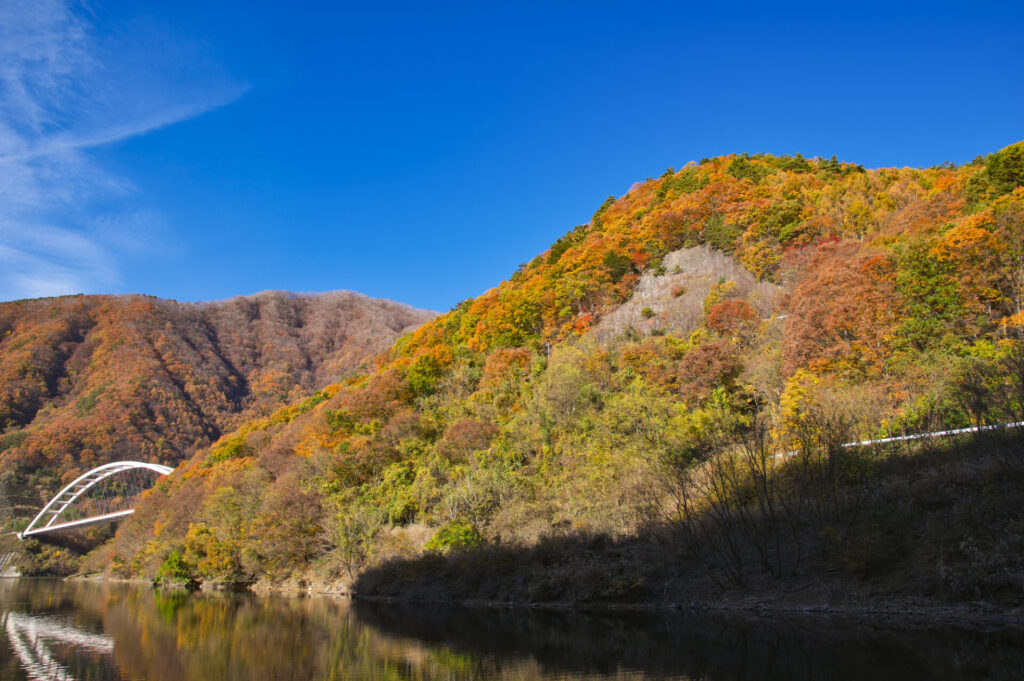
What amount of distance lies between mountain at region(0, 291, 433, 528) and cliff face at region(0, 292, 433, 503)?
235mm

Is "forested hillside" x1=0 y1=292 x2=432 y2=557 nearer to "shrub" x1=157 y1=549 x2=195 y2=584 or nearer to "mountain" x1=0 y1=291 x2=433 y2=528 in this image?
"mountain" x1=0 y1=291 x2=433 y2=528

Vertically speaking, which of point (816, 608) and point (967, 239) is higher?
point (967, 239)

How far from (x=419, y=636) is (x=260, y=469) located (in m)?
40.8

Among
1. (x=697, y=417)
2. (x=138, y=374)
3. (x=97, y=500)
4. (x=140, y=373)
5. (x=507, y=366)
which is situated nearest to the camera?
(x=697, y=417)

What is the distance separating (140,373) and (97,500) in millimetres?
27702

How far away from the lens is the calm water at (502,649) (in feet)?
42.0

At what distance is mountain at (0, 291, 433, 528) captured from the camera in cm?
10481

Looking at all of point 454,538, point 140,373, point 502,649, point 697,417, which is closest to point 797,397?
point 697,417

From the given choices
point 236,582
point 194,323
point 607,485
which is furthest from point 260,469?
point 194,323

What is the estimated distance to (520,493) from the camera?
35.8 metres

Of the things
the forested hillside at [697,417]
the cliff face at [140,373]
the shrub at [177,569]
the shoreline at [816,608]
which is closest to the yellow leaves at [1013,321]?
the forested hillside at [697,417]

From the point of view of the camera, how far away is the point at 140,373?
120 metres

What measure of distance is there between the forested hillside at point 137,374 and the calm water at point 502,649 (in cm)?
9117

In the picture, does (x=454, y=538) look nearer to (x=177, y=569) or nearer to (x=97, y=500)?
(x=177, y=569)
